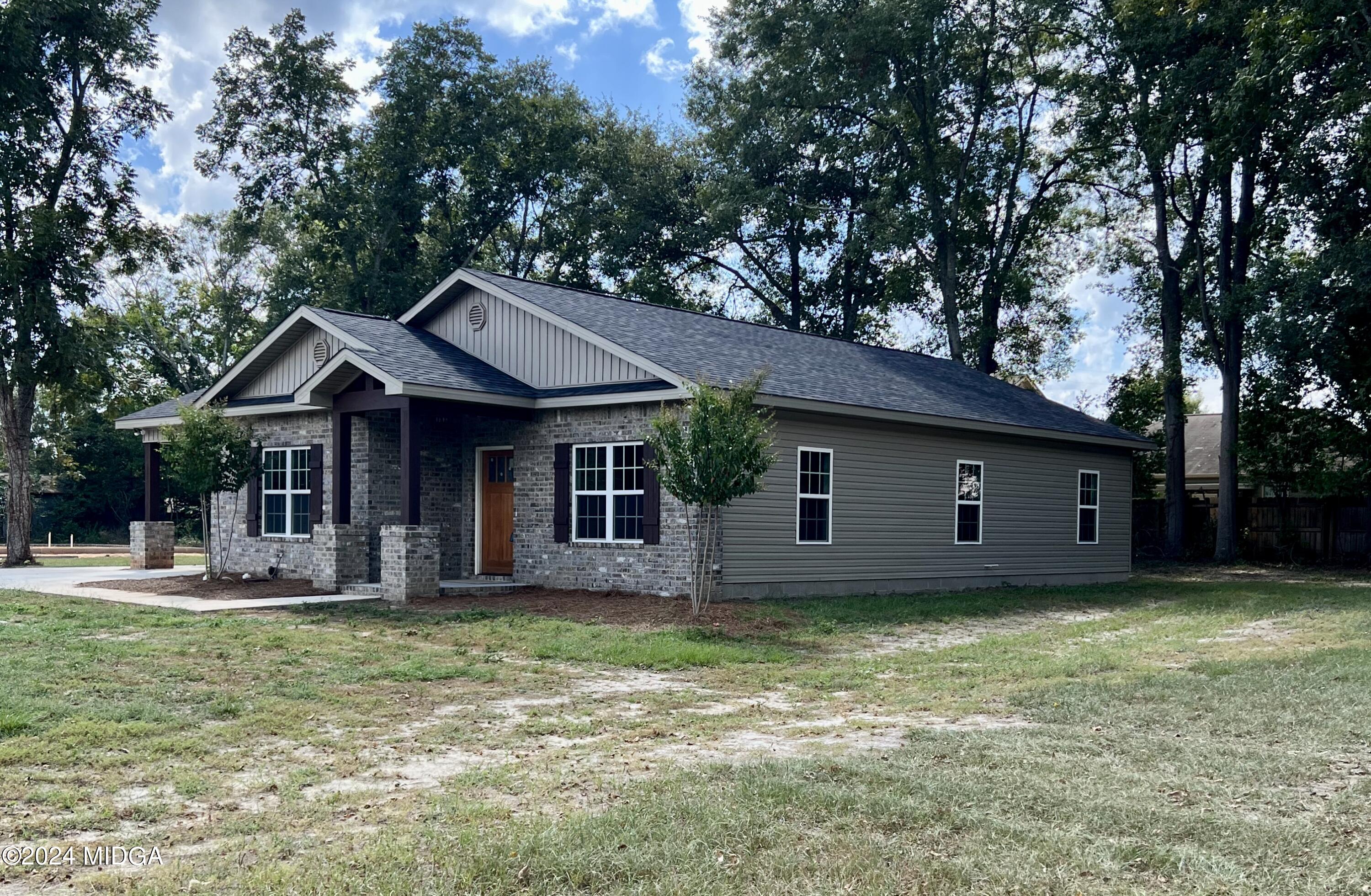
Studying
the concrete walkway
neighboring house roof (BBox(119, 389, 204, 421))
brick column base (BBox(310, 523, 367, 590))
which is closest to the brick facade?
brick column base (BBox(310, 523, 367, 590))

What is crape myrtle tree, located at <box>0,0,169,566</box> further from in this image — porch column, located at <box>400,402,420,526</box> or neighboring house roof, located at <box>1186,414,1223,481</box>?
neighboring house roof, located at <box>1186,414,1223,481</box>

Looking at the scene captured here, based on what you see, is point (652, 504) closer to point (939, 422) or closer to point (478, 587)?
point (478, 587)

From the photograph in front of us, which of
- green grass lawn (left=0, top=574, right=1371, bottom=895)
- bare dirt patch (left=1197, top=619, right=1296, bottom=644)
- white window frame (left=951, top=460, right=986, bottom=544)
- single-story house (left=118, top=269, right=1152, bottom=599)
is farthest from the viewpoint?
white window frame (left=951, top=460, right=986, bottom=544)

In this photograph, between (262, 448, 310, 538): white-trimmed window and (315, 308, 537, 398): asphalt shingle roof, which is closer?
(315, 308, 537, 398): asphalt shingle roof

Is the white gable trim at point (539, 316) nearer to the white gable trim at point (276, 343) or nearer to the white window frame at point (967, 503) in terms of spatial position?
the white gable trim at point (276, 343)

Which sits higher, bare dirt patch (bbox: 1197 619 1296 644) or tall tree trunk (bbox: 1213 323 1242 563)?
tall tree trunk (bbox: 1213 323 1242 563)

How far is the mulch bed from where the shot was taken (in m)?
17.1

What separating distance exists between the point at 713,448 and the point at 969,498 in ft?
27.1

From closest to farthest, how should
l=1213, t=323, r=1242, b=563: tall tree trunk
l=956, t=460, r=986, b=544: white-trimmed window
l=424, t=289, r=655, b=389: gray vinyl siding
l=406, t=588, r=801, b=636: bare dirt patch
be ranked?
l=406, t=588, r=801, b=636: bare dirt patch, l=424, t=289, r=655, b=389: gray vinyl siding, l=956, t=460, r=986, b=544: white-trimmed window, l=1213, t=323, r=1242, b=563: tall tree trunk

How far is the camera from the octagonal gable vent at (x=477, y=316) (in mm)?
19234

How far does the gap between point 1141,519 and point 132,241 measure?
28942 mm

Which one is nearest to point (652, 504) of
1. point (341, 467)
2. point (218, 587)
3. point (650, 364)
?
point (650, 364)

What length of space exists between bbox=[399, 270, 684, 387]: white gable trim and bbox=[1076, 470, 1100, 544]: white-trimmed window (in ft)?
36.3

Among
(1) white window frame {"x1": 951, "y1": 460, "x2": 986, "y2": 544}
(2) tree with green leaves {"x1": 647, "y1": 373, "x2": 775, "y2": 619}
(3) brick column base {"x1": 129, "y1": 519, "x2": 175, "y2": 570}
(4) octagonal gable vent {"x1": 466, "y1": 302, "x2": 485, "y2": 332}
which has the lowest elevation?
(3) brick column base {"x1": 129, "y1": 519, "x2": 175, "y2": 570}
